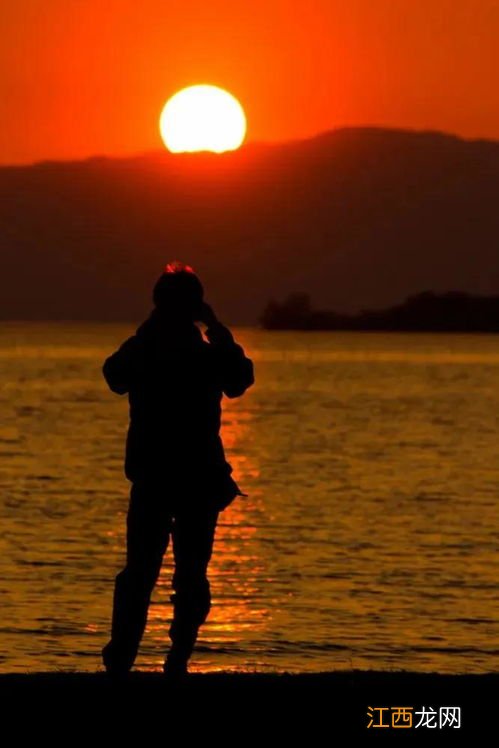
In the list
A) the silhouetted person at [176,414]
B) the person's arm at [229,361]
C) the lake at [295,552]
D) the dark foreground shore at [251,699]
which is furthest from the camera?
the lake at [295,552]

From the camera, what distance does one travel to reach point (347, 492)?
46.9 meters

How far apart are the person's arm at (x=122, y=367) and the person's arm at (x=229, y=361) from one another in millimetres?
435

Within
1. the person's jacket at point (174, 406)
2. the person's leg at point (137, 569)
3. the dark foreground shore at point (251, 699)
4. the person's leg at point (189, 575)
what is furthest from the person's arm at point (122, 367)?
the dark foreground shore at point (251, 699)

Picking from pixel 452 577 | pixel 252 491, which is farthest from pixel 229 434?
pixel 452 577

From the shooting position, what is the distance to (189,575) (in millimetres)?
9961

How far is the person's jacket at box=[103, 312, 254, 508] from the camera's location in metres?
9.77

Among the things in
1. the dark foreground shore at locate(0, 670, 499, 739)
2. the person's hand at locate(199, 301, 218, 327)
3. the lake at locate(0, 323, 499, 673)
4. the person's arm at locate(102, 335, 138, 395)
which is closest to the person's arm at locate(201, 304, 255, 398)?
the person's hand at locate(199, 301, 218, 327)

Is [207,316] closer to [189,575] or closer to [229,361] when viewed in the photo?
[229,361]

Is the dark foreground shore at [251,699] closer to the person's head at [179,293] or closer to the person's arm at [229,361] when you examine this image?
A: the person's arm at [229,361]

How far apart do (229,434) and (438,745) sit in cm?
6962

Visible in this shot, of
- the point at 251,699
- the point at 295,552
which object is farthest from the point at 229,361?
the point at 295,552

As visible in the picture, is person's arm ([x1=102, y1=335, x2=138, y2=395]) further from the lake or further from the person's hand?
the lake

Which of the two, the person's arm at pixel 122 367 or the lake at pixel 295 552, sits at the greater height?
the lake at pixel 295 552

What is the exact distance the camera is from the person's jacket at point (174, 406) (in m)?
9.77
